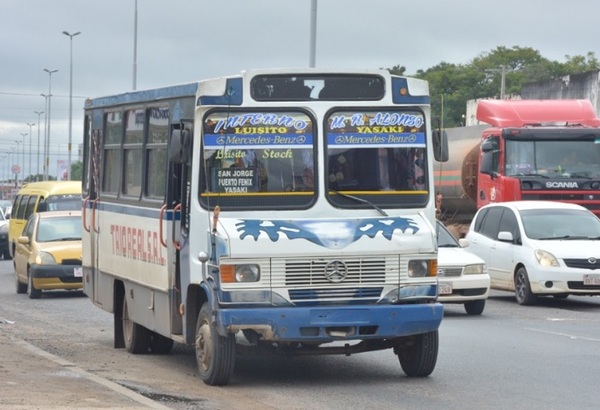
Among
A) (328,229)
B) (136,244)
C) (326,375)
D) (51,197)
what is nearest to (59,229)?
(51,197)

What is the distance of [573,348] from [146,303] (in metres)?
4.94

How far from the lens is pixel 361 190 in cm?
1212

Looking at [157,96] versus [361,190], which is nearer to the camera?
[361,190]

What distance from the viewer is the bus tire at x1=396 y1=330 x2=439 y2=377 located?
12.4m

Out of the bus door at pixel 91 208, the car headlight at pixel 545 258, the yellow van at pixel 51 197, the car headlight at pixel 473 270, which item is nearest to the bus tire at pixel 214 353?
the bus door at pixel 91 208

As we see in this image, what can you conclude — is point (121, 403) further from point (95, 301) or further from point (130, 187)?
point (95, 301)

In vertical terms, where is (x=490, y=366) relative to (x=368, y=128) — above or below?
below

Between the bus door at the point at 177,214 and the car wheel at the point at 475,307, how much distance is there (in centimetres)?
811

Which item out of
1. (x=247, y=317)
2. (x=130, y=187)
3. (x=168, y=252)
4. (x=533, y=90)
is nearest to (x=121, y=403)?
(x=247, y=317)

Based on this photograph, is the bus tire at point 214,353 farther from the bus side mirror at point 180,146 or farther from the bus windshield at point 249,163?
the bus side mirror at point 180,146

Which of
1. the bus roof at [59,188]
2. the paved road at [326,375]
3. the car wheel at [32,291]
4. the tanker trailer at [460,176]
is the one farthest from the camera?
the bus roof at [59,188]

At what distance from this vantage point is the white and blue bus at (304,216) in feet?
37.8

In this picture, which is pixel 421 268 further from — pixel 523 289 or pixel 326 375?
pixel 523 289

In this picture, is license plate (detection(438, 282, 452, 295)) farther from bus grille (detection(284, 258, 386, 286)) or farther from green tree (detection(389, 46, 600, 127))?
green tree (detection(389, 46, 600, 127))
